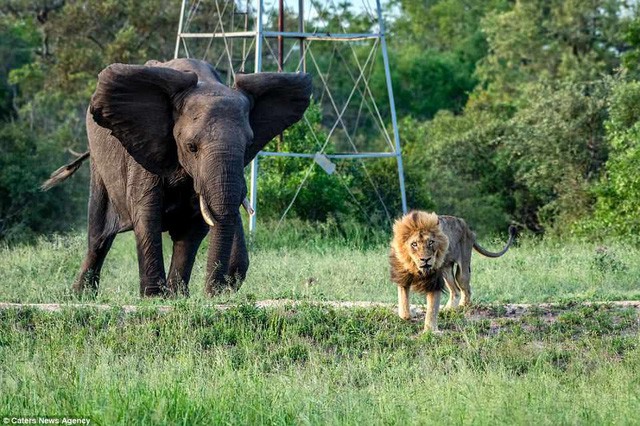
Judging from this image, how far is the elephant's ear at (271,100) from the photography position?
1315 cm

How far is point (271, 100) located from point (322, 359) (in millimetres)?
4214

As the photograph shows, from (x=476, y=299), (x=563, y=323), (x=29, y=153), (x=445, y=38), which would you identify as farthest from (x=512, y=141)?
(x=445, y=38)

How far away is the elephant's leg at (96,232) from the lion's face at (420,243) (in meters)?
4.16

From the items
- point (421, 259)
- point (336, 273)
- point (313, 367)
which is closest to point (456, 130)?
point (336, 273)

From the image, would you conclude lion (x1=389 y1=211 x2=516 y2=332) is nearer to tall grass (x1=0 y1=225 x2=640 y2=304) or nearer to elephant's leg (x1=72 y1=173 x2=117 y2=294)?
tall grass (x1=0 y1=225 x2=640 y2=304)

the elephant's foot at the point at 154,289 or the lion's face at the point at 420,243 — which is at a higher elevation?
the lion's face at the point at 420,243

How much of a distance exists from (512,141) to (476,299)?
13441 mm

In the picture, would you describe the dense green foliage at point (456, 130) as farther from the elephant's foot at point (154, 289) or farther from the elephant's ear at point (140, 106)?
the elephant's foot at point (154, 289)

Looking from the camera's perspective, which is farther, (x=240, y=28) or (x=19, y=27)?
(x=19, y=27)

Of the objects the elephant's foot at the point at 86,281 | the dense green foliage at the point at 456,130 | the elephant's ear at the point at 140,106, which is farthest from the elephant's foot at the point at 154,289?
the dense green foliage at the point at 456,130

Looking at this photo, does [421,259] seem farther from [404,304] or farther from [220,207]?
[220,207]

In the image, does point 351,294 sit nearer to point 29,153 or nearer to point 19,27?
point 29,153

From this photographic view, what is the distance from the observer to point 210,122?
12008 millimetres

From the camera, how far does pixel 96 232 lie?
14031mm
